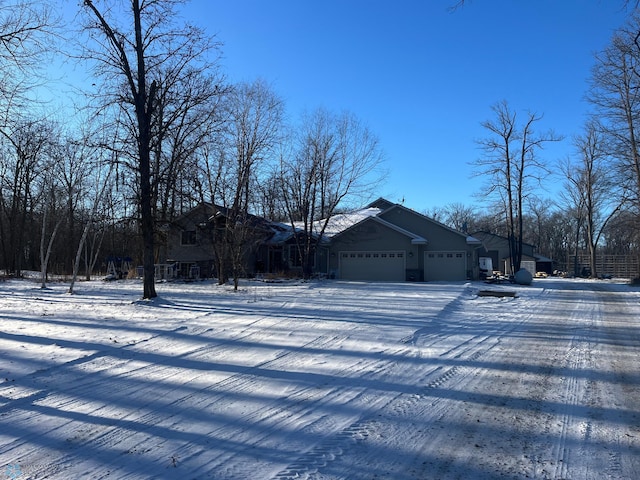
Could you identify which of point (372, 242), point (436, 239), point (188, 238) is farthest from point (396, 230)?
point (188, 238)

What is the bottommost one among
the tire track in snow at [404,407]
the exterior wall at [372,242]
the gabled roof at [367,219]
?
the tire track in snow at [404,407]

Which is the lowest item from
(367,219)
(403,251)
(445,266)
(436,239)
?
(445,266)

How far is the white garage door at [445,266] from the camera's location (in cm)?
3039

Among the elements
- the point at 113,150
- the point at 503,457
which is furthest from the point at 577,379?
the point at 113,150

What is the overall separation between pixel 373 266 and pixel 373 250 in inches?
42.8

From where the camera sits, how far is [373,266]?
102ft

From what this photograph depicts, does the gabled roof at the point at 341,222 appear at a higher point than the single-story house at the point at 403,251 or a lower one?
higher

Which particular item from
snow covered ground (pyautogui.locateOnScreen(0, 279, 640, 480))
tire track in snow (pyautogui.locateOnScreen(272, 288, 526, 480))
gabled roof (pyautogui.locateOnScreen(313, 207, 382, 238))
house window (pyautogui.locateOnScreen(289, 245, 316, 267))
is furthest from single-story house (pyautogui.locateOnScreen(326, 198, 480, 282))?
tire track in snow (pyautogui.locateOnScreen(272, 288, 526, 480))

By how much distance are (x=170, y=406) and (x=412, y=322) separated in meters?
7.28

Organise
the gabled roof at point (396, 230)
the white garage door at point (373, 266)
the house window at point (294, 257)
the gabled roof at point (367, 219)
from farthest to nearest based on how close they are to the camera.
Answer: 1. the house window at point (294, 257)
2. the white garage door at point (373, 266)
3. the gabled roof at point (367, 219)
4. the gabled roof at point (396, 230)

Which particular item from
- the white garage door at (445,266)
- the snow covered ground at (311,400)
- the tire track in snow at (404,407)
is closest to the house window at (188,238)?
the white garage door at (445,266)

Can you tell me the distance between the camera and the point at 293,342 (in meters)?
8.54

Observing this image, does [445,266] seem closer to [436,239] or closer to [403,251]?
[436,239]

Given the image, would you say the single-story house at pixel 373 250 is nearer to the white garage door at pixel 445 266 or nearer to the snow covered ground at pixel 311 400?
the white garage door at pixel 445 266
